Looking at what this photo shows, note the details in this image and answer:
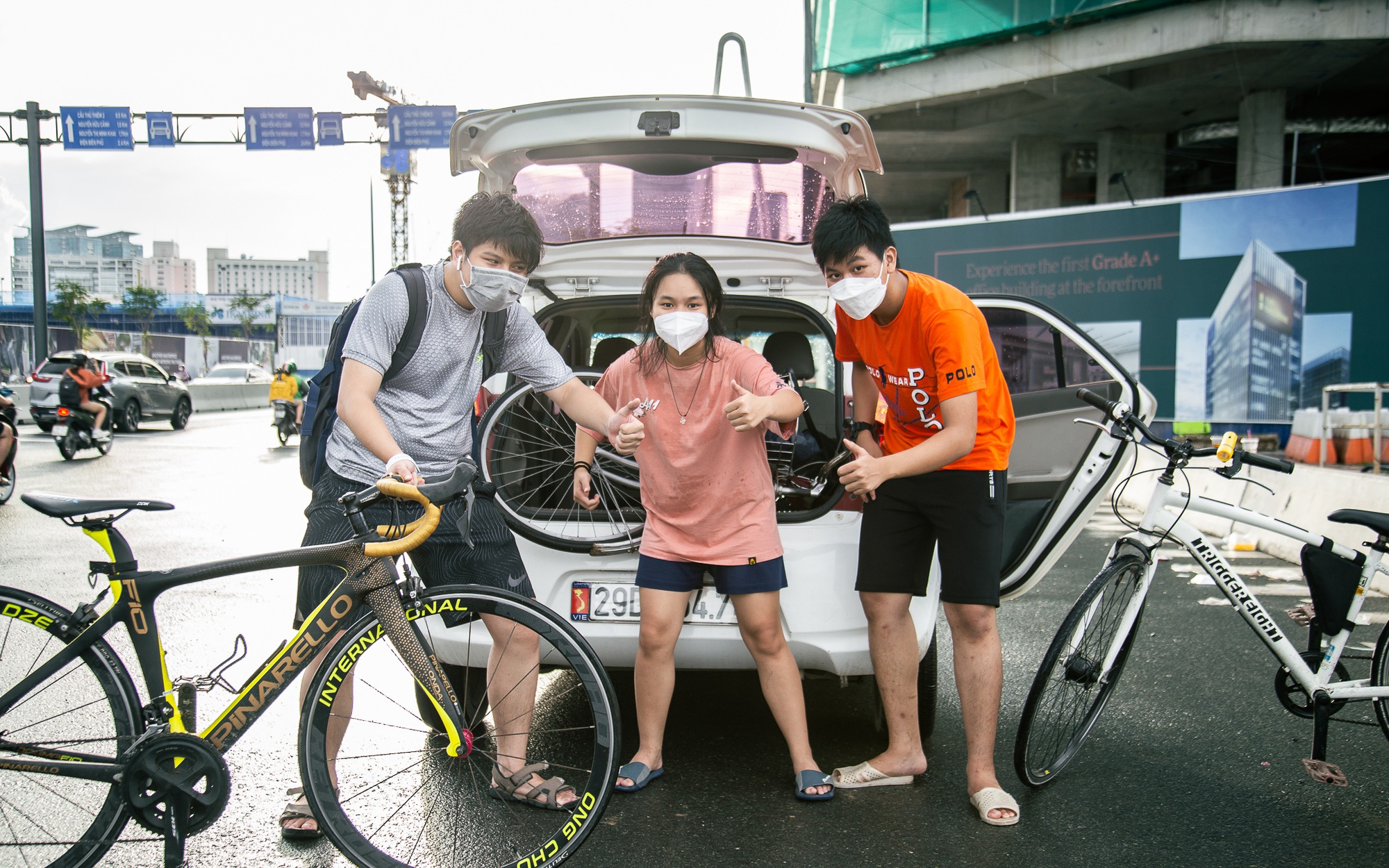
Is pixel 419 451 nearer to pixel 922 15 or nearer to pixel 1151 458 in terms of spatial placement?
pixel 1151 458

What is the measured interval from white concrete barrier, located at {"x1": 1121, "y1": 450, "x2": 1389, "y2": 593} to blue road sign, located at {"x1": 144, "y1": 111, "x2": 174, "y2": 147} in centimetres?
2500

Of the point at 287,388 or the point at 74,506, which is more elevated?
the point at 74,506

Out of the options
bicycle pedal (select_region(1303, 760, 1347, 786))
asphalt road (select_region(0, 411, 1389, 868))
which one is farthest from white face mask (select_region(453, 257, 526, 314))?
bicycle pedal (select_region(1303, 760, 1347, 786))

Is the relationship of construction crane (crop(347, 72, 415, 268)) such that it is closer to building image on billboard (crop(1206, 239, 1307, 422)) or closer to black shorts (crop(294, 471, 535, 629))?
building image on billboard (crop(1206, 239, 1307, 422))

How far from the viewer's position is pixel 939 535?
299 cm

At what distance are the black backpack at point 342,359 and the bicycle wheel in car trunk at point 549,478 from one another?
0.35 meters

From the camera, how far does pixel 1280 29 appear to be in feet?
49.9

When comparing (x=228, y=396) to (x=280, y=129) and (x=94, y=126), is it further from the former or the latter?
(x=280, y=129)

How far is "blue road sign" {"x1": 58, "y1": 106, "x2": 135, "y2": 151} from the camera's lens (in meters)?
23.6

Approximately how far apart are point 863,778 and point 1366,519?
5.88 ft

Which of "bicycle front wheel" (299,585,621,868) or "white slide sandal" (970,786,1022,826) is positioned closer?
"bicycle front wheel" (299,585,621,868)

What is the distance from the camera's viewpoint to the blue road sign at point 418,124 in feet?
79.5

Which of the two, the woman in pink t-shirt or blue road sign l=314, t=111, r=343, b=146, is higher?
blue road sign l=314, t=111, r=343, b=146

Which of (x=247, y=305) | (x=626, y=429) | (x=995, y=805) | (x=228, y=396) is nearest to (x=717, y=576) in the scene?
(x=626, y=429)
